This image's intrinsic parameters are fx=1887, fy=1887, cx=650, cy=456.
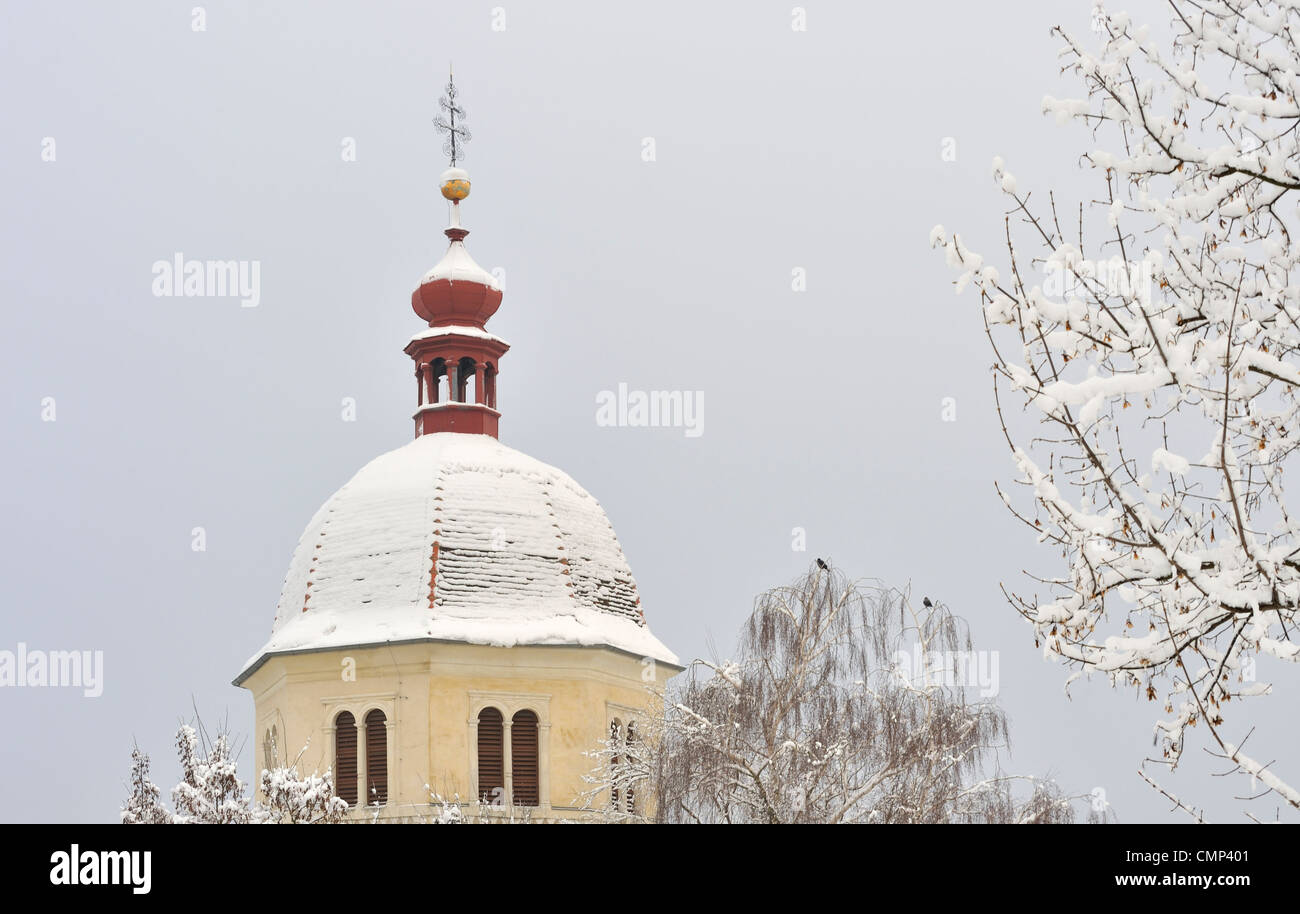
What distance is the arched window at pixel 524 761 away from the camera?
32688 millimetres

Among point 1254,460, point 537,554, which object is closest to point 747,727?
point 537,554

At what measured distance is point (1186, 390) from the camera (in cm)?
766

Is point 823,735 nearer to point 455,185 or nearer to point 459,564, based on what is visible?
point 459,564

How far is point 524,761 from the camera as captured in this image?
3284 centimetres

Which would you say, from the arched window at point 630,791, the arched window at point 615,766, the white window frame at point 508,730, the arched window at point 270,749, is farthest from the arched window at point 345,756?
the arched window at point 630,791

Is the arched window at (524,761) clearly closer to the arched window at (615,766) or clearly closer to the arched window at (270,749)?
the arched window at (615,766)

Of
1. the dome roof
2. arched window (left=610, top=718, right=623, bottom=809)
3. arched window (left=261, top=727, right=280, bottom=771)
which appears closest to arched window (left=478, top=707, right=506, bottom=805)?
the dome roof

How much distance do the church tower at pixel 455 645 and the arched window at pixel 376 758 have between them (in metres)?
0.02

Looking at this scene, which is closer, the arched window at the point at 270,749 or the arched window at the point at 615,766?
the arched window at the point at 615,766

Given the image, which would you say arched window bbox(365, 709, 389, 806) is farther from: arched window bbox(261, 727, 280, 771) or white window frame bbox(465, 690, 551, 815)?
arched window bbox(261, 727, 280, 771)

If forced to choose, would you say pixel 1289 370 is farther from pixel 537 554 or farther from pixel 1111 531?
pixel 537 554

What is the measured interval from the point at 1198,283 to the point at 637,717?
2495cm

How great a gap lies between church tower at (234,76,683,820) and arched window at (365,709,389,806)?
0.02 meters

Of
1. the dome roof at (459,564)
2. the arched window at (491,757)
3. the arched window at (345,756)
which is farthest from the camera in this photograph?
the dome roof at (459,564)
